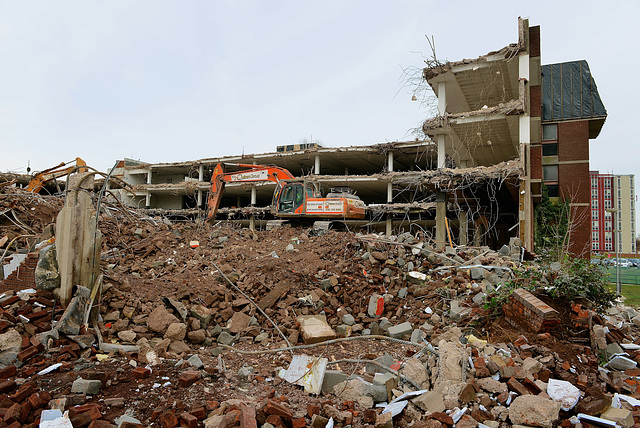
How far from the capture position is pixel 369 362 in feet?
18.0

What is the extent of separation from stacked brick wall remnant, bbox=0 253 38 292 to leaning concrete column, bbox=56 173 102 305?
0.67 metres

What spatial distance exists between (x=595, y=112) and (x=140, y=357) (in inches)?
1322

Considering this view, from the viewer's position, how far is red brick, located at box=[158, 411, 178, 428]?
3.69m

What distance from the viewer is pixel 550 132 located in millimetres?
29750

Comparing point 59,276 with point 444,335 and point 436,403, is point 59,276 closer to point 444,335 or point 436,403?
point 436,403

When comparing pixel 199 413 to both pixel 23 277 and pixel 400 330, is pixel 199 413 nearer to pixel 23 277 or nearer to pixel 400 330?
pixel 400 330

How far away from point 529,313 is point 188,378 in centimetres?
489

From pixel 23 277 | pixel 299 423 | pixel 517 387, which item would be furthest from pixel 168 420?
pixel 23 277

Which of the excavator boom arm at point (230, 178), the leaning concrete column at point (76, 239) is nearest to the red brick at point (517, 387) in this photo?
the leaning concrete column at point (76, 239)

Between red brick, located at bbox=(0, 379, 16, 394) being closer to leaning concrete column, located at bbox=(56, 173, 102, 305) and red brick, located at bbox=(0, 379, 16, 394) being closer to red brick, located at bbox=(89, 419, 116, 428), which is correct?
red brick, located at bbox=(89, 419, 116, 428)

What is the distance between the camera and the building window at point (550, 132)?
29.5 m

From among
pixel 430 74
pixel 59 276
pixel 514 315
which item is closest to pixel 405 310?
pixel 514 315

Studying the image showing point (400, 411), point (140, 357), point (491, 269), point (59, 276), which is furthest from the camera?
point (491, 269)

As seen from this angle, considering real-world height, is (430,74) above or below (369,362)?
above
